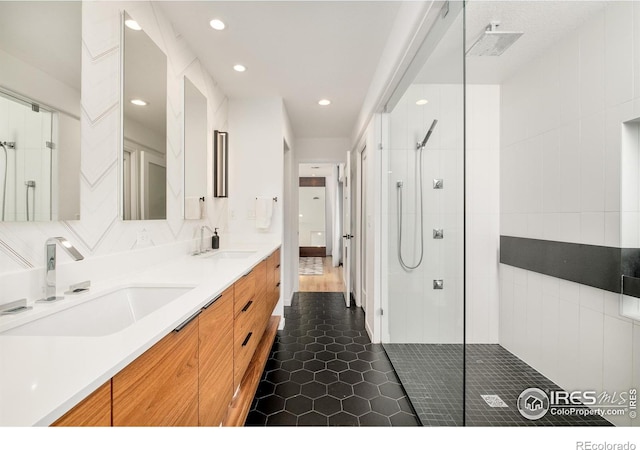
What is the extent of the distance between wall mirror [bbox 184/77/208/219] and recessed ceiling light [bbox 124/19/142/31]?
531mm

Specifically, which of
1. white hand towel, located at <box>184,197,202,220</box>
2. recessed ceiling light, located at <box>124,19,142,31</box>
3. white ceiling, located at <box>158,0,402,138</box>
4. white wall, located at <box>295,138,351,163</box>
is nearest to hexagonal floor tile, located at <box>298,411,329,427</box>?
white hand towel, located at <box>184,197,202,220</box>

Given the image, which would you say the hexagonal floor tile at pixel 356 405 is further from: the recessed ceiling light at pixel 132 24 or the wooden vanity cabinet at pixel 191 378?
the recessed ceiling light at pixel 132 24

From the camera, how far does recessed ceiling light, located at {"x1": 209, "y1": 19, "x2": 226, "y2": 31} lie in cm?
179

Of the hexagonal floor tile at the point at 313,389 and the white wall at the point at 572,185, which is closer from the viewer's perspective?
the white wall at the point at 572,185

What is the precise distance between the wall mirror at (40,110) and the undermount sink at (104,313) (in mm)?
362

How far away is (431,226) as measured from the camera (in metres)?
1.70

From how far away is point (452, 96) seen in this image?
4.49 ft

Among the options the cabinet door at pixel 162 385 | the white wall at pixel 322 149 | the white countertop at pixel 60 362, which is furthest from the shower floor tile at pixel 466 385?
the white wall at pixel 322 149

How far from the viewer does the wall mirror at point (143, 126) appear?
1.41m

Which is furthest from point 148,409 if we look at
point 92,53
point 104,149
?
point 92,53

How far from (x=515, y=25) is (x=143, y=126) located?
232 centimetres

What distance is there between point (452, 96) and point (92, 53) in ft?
5.65

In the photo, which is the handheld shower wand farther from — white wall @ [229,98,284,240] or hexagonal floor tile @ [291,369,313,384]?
white wall @ [229,98,284,240]

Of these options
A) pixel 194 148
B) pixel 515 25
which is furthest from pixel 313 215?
pixel 515 25
